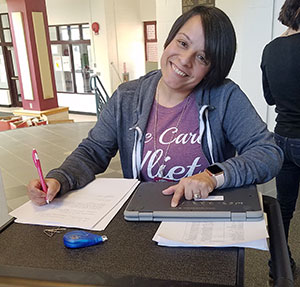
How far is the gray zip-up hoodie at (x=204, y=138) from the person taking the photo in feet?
3.10

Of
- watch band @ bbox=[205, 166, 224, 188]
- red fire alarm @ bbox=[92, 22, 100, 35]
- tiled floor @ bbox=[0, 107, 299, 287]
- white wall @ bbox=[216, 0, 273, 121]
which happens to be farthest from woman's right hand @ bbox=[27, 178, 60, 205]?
red fire alarm @ bbox=[92, 22, 100, 35]

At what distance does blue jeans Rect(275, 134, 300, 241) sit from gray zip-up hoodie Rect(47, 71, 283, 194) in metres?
0.47

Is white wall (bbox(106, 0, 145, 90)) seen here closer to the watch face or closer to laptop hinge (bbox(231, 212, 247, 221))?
the watch face

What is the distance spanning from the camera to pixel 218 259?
0.60 metres

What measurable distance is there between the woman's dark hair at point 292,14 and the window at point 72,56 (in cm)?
792

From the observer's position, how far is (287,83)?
147cm

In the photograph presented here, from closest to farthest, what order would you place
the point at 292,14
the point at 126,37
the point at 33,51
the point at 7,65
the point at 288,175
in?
the point at 292,14 → the point at 288,175 → the point at 33,51 → the point at 126,37 → the point at 7,65

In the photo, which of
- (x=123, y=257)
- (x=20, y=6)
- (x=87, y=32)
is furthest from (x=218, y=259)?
(x=87, y=32)

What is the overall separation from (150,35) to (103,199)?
866 cm

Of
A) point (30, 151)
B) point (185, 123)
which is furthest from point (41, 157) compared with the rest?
point (185, 123)

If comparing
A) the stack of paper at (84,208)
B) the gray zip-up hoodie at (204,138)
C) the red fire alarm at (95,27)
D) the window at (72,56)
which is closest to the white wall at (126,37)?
the red fire alarm at (95,27)

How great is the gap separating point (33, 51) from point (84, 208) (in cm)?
657

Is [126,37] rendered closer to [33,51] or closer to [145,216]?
[33,51]

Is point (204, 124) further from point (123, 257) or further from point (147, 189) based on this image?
point (123, 257)
